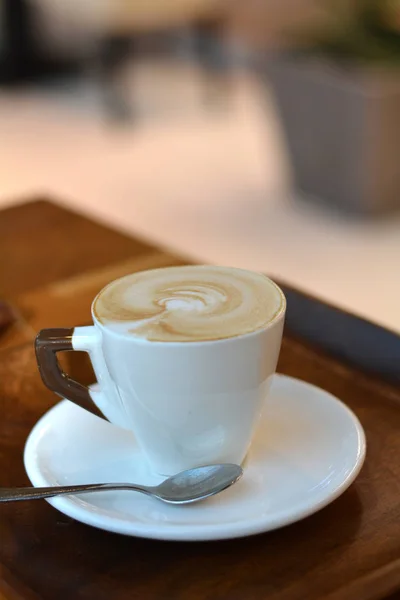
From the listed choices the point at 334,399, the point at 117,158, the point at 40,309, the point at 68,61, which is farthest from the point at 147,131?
the point at 334,399

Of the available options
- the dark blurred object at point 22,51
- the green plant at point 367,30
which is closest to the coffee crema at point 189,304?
the green plant at point 367,30

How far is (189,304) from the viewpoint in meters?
0.48

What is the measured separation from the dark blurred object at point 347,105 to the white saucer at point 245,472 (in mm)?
1311

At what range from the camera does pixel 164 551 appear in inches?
17.2

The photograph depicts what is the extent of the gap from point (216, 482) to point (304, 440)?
0.23 ft

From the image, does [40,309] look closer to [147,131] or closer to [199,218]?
[199,218]

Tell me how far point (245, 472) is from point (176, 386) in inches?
2.9

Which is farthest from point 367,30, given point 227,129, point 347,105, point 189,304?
point 189,304

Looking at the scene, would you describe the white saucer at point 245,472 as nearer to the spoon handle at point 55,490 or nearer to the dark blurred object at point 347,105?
the spoon handle at point 55,490

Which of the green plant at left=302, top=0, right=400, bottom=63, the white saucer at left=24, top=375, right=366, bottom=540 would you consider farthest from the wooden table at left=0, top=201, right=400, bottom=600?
the green plant at left=302, top=0, right=400, bottom=63

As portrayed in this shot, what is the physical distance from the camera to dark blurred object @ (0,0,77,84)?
10.1 ft

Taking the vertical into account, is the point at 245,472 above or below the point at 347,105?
above

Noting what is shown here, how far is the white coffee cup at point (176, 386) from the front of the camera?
1.46 feet

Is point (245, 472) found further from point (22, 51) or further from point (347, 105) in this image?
point (22, 51)
